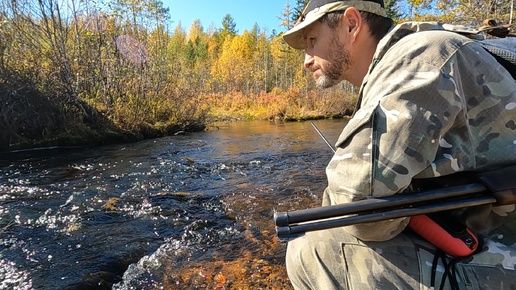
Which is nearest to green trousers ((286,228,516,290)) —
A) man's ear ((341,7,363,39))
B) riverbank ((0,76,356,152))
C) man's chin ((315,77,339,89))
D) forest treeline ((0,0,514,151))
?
man's chin ((315,77,339,89))

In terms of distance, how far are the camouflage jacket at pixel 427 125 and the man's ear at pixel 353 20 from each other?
37cm

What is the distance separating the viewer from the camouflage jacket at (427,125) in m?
1.31

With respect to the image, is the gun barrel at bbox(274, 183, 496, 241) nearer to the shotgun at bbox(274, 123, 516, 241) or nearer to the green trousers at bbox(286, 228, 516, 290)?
the shotgun at bbox(274, 123, 516, 241)

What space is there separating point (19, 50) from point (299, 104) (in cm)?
2050

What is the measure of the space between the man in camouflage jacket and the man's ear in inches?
9.9

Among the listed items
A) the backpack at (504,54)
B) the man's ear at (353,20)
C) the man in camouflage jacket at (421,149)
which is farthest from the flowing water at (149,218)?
the backpack at (504,54)

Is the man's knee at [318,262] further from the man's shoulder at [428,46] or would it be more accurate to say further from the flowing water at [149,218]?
the flowing water at [149,218]

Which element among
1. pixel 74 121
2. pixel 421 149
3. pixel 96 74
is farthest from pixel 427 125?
pixel 96 74

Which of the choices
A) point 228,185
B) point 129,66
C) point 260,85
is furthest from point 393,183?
point 260,85

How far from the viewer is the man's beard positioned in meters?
1.88

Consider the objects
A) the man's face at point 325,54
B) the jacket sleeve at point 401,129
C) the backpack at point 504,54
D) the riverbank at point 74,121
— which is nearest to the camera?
the jacket sleeve at point 401,129

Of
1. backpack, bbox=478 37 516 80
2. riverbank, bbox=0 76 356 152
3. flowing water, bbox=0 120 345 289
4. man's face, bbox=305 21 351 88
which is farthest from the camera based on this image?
riverbank, bbox=0 76 356 152

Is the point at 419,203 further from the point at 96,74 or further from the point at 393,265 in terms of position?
the point at 96,74

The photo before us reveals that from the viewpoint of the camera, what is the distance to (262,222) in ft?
15.9
